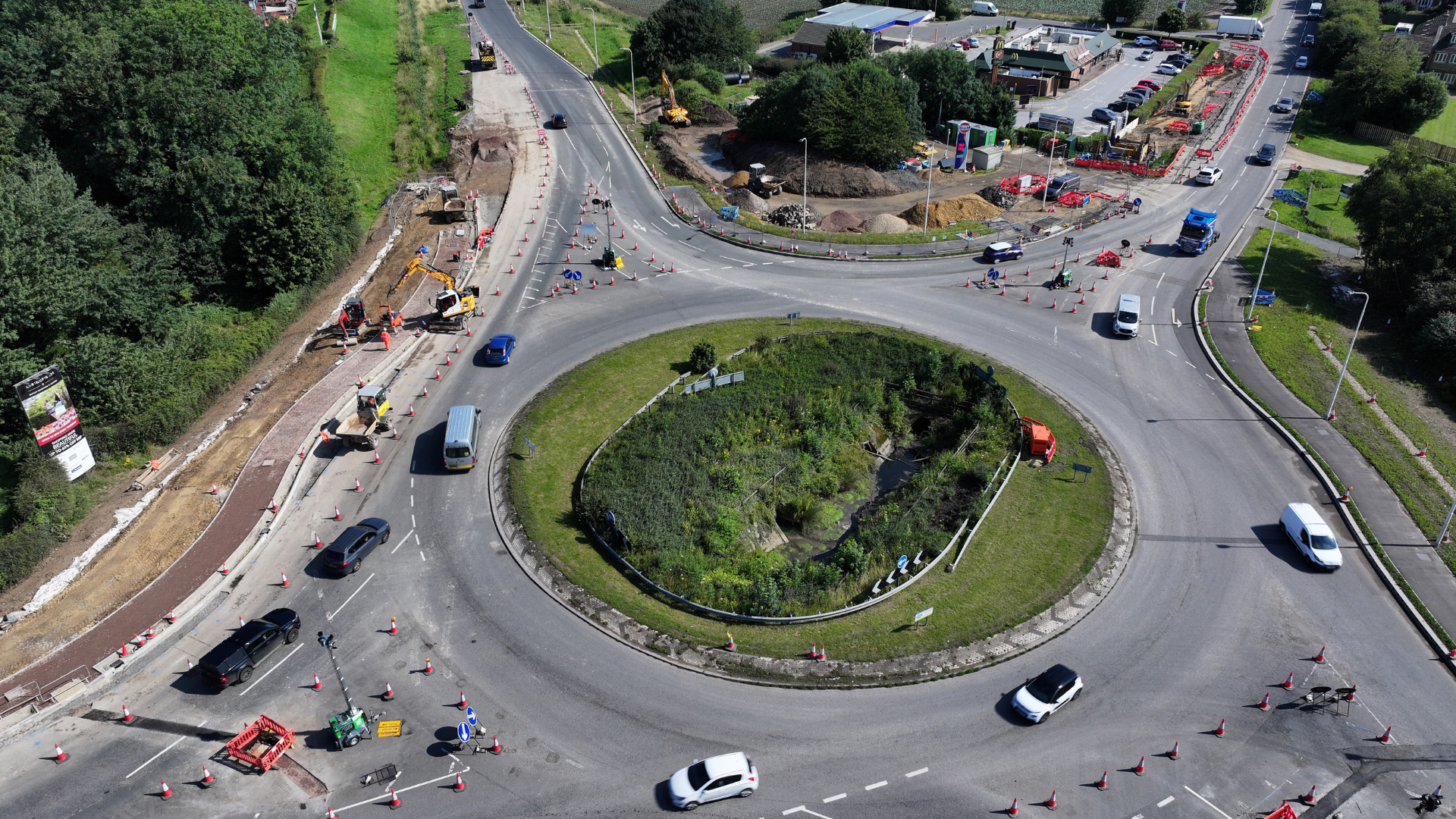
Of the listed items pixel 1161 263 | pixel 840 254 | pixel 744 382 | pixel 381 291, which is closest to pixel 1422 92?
pixel 1161 263

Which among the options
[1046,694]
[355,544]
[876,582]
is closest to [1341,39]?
[876,582]

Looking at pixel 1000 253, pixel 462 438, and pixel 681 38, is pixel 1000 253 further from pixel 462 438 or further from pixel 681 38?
pixel 681 38

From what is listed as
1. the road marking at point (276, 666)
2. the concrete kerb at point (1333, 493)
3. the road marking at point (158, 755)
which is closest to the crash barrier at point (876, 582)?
the road marking at point (276, 666)

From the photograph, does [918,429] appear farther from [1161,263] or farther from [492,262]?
[492,262]

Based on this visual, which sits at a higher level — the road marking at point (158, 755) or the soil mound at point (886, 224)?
the soil mound at point (886, 224)

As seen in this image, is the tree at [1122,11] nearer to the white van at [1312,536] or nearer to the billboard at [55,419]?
the white van at [1312,536]

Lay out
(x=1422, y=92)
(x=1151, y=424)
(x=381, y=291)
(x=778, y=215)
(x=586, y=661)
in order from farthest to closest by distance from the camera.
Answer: (x=1422, y=92) → (x=778, y=215) → (x=381, y=291) → (x=1151, y=424) → (x=586, y=661)

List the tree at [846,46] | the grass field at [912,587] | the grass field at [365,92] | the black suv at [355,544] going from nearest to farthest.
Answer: the grass field at [912,587]
the black suv at [355,544]
the grass field at [365,92]
the tree at [846,46]
